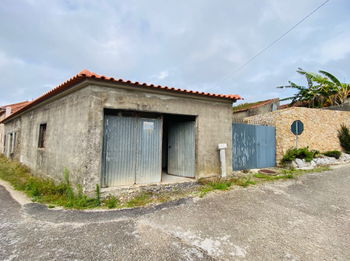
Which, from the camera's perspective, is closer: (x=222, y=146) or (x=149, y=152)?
(x=149, y=152)

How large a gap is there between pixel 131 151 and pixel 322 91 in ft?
61.5

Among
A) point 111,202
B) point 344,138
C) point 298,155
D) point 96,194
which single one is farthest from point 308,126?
point 96,194

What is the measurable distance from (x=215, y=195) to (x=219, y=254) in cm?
253

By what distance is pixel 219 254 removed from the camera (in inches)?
98.8

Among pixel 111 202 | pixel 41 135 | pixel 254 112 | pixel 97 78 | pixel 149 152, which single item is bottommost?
pixel 111 202

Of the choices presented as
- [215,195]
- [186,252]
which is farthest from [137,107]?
[186,252]

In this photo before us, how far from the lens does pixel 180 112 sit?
18.8 ft

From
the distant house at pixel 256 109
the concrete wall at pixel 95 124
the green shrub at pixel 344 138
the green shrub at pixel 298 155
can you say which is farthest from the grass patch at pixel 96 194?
the distant house at pixel 256 109

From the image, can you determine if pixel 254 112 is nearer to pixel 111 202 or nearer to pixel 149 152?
pixel 149 152

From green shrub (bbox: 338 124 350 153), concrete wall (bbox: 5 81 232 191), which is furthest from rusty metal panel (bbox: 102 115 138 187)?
green shrub (bbox: 338 124 350 153)

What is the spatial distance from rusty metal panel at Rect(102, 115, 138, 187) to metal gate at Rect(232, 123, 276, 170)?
4915mm

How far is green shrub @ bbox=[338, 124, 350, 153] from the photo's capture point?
1115 centimetres

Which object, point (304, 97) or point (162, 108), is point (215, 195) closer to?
point (162, 108)

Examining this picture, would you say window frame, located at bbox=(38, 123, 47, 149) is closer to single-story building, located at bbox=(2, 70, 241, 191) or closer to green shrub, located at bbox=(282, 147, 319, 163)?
single-story building, located at bbox=(2, 70, 241, 191)
